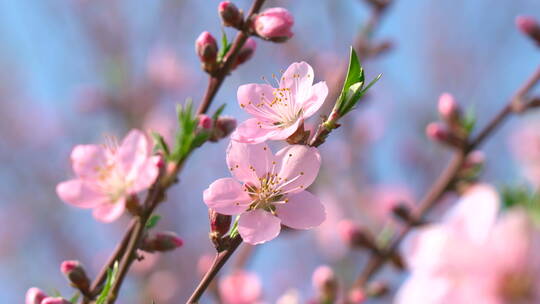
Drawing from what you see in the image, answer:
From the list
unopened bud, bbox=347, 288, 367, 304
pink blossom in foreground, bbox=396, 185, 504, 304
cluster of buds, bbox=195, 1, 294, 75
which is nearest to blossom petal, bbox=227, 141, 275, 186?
cluster of buds, bbox=195, 1, 294, 75

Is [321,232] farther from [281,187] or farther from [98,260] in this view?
[281,187]

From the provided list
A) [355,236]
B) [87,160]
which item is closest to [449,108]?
[355,236]

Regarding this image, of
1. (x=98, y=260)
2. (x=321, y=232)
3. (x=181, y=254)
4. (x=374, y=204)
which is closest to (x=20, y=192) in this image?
(x=98, y=260)

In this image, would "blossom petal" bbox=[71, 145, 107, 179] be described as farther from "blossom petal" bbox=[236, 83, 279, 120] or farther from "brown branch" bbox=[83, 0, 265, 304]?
"blossom petal" bbox=[236, 83, 279, 120]

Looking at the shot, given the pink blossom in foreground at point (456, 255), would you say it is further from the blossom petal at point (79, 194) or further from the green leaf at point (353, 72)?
the blossom petal at point (79, 194)

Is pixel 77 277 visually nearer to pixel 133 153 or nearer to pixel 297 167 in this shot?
pixel 133 153

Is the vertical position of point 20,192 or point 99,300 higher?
point 99,300
